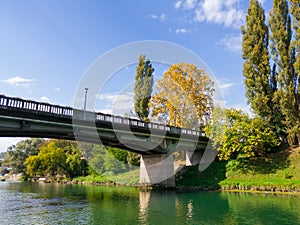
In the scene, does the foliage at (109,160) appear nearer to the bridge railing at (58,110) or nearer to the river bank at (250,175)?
the river bank at (250,175)

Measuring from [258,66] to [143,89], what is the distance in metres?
17.7

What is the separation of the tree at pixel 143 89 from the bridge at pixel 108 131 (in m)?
7.62

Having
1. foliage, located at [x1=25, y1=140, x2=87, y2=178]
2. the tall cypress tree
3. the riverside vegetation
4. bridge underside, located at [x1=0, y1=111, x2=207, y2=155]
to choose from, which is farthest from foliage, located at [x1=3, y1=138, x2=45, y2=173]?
the tall cypress tree

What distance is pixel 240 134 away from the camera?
33188mm

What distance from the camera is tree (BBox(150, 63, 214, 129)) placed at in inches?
1540

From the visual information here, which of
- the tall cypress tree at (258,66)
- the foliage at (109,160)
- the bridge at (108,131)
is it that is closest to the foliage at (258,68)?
the tall cypress tree at (258,66)

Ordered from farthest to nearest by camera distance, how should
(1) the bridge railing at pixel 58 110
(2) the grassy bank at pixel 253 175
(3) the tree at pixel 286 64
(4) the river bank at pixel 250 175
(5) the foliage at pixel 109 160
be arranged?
(5) the foliage at pixel 109 160, (3) the tree at pixel 286 64, (2) the grassy bank at pixel 253 175, (4) the river bank at pixel 250 175, (1) the bridge railing at pixel 58 110

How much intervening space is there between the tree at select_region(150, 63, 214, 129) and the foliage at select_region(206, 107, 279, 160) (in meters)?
4.31

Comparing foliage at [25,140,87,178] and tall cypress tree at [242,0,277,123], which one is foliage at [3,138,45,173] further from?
tall cypress tree at [242,0,277,123]

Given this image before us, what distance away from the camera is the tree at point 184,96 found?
39125mm

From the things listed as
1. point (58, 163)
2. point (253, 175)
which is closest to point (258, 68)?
point (253, 175)

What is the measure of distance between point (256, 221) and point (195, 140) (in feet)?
75.3

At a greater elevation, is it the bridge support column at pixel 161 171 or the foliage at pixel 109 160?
the foliage at pixel 109 160

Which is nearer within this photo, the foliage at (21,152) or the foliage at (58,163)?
the foliage at (58,163)
